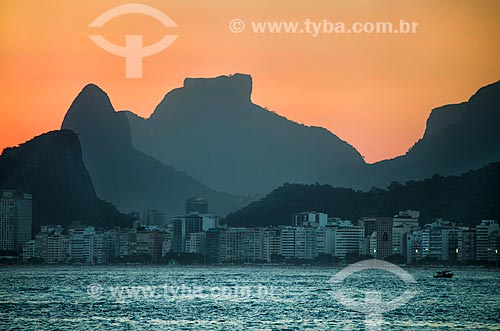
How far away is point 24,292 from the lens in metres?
116

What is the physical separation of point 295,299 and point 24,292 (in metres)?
29.6

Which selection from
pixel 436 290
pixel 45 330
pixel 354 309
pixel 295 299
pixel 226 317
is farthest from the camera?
pixel 436 290

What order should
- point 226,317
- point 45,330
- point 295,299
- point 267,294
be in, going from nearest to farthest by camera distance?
point 45,330 < point 226,317 < point 295,299 < point 267,294

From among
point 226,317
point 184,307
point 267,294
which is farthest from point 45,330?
point 267,294

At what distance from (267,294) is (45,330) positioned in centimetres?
4433

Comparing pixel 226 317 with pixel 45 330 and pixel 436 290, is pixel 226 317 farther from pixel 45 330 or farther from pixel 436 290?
pixel 436 290

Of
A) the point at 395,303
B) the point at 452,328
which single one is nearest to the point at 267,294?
the point at 395,303

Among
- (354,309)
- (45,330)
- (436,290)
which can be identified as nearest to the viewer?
(45,330)

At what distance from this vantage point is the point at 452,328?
72062mm

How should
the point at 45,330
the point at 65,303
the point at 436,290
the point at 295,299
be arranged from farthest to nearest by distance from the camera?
the point at 436,290, the point at 295,299, the point at 65,303, the point at 45,330

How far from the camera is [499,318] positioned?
80.4 metres

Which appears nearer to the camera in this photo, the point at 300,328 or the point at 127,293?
the point at 300,328

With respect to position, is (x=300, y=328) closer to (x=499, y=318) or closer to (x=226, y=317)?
(x=226, y=317)

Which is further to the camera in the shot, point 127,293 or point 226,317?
point 127,293
